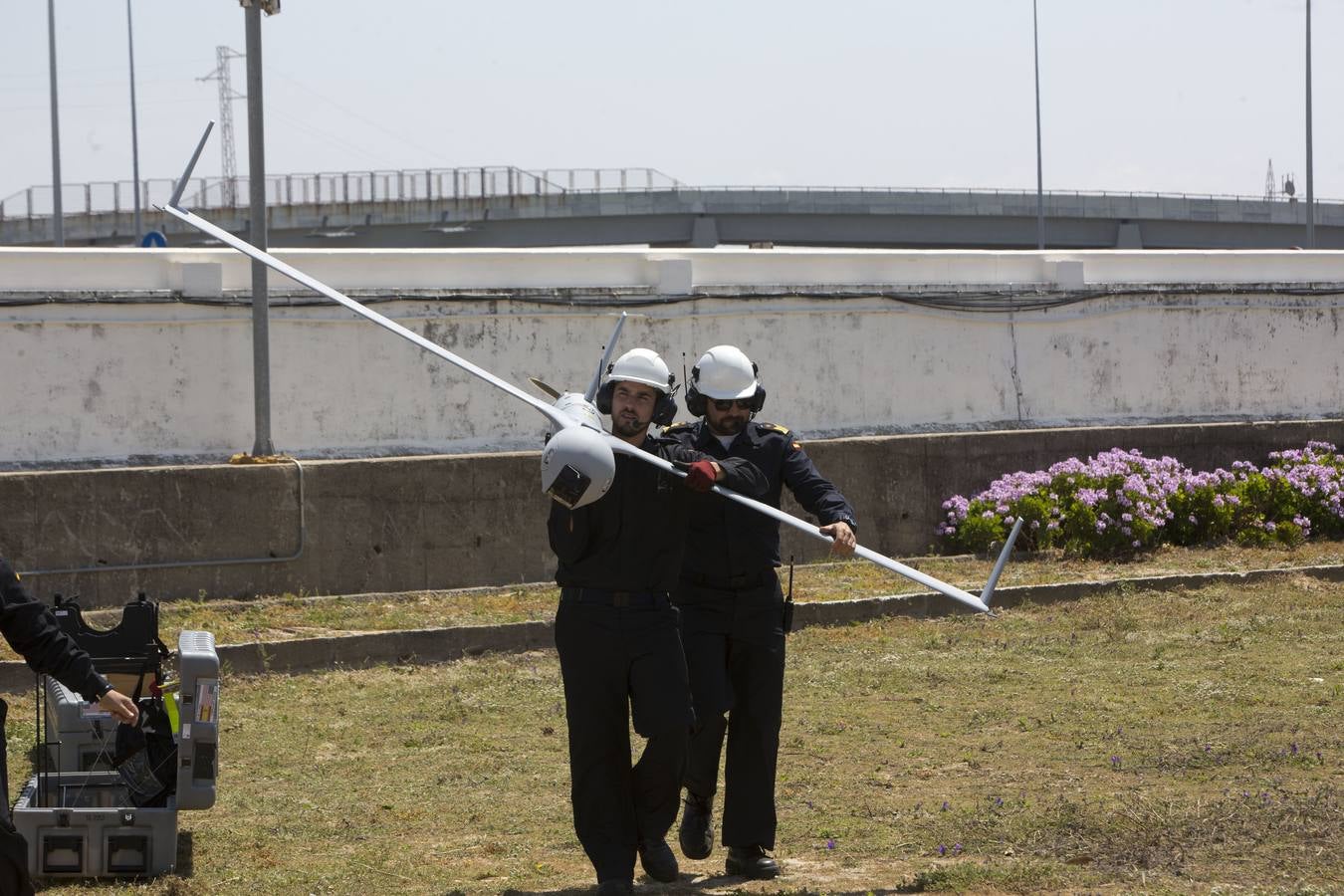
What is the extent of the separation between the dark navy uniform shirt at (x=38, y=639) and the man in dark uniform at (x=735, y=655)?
227 cm

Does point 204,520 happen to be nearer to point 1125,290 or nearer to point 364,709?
point 364,709

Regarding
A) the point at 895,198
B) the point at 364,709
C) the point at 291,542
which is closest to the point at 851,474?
the point at 291,542

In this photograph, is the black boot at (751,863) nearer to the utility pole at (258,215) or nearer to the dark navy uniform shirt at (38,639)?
the dark navy uniform shirt at (38,639)

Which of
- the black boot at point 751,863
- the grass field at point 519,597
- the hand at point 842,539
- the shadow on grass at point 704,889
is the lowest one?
the shadow on grass at point 704,889

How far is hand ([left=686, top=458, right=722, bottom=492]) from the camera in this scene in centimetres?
581

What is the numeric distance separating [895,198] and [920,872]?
147 feet

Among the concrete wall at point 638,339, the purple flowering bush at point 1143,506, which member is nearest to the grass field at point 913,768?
the purple flowering bush at point 1143,506

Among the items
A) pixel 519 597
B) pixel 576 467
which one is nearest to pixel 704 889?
pixel 576 467

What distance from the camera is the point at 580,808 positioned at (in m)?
5.90

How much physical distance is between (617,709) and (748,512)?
0.94 metres

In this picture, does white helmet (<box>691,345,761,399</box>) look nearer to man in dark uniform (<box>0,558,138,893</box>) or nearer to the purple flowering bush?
man in dark uniform (<box>0,558,138,893</box>)

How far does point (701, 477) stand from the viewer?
5812 millimetres

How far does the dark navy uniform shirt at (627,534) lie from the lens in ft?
19.2

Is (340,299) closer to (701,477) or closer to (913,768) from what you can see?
(701,477)
